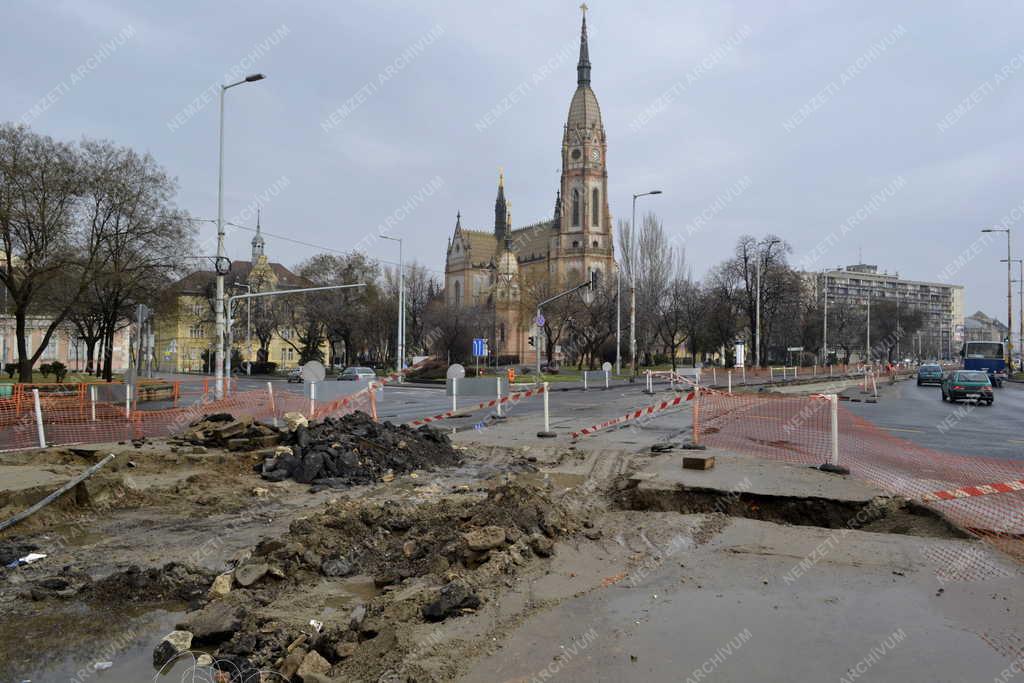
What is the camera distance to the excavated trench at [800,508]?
6.67 m

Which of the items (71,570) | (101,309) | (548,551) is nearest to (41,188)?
(101,309)

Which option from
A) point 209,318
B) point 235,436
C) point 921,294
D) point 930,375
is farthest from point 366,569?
point 921,294

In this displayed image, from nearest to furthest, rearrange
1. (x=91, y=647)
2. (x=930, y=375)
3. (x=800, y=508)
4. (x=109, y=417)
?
1. (x=91, y=647)
2. (x=800, y=508)
3. (x=109, y=417)
4. (x=930, y=375)

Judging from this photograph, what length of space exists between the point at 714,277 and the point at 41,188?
5371 cm

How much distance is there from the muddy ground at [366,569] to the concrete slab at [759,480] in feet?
0.71

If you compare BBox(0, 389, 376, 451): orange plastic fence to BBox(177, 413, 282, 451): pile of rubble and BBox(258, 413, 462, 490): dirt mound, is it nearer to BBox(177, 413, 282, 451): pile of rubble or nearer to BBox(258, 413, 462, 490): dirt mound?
BBox(177, 413, 282, 451): pile of rubble

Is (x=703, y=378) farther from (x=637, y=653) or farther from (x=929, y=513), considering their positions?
(x=637, y=653)

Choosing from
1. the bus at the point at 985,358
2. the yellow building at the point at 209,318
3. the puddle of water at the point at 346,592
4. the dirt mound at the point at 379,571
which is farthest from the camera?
the bus at the point at 985,358

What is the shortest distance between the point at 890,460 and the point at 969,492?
3024mm

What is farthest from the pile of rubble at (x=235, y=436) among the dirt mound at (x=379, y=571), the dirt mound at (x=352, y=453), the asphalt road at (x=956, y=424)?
the asphalt road at (x=956, y=424)

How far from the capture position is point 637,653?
13.0 ft

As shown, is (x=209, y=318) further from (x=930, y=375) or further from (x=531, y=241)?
(x=531, y=241)

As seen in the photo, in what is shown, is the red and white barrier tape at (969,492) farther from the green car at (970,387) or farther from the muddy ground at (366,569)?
the green car at (970,387)

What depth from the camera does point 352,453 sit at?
10.8 meters
